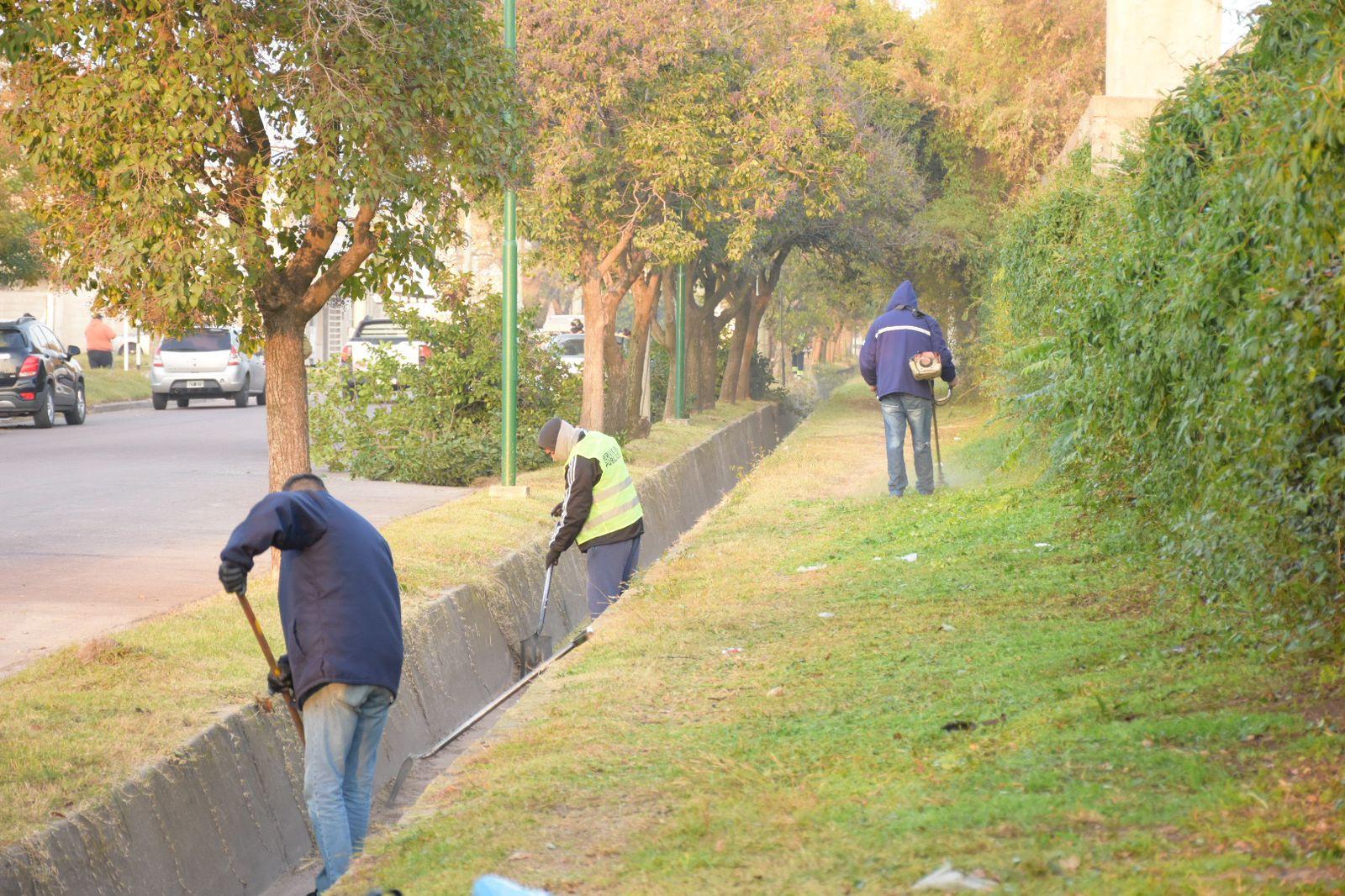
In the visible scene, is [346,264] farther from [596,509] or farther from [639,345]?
[639,345]

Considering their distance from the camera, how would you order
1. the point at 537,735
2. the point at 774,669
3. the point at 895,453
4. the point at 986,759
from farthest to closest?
1. the point at 895,453
2. the point at 774,669
3. the point at 537,735
4. the point at 986,759

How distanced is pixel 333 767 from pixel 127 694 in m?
1.46

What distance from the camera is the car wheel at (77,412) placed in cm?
2625

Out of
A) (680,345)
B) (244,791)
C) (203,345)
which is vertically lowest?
(244,791)

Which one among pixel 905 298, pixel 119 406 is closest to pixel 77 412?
pixel 119 406

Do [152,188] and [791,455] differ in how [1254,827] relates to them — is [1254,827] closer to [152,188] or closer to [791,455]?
[152,188]

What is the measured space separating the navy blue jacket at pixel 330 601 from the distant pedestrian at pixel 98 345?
32.6m

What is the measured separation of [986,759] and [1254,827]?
1268 mm

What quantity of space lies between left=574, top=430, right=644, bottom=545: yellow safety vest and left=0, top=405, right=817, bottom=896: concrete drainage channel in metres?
1.06

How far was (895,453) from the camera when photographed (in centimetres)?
1463

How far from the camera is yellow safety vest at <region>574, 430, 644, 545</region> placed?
10.8 metres

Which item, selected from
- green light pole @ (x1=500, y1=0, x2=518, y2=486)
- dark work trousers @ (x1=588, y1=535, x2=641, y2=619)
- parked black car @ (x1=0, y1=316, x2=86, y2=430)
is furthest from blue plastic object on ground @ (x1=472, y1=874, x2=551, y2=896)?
parked black car @ (x1=0, y1=316, x2=86, y2=430)

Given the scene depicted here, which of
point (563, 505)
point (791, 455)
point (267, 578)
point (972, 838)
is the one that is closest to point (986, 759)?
point (972, 838)

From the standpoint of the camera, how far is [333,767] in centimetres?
657
